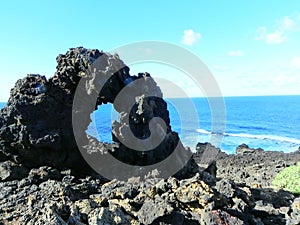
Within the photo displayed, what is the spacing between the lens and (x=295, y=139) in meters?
55.7

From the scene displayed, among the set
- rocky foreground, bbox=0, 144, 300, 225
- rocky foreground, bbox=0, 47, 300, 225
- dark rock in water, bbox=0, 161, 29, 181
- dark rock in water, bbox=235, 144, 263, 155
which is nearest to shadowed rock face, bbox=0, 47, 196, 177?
rocky foreground, bbox=0, 47, 300, 225

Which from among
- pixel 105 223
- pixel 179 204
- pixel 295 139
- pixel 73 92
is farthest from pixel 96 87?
pixel 295 139

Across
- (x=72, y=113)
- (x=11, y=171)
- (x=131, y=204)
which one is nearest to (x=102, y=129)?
(x=72, y=113)

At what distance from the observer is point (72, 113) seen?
11.3 meters

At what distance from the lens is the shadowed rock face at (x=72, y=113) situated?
10812 mm

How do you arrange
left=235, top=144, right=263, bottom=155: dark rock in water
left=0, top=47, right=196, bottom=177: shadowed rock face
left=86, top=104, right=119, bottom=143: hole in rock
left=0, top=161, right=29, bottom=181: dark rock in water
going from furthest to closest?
left=235, top=144, right=263, bottom=155: dark rock in water → left=86, top=104, right=119, bottom=143: hole in rock → left=0, top=47, right=196, bottom=177: shadowed rock face → left=0, top=161, right=29, bottom=181: dark rock in water

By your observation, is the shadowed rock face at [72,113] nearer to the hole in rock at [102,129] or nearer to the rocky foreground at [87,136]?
the rocky foreground at [87,136]

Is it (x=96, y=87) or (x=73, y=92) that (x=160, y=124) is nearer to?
(x=96, y=87)

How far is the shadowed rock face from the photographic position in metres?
10.8

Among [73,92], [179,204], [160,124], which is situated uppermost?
[73,92]

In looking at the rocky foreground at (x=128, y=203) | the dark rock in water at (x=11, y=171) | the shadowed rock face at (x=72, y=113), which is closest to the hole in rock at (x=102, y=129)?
the shadowed rock face at (x=72, y=113)

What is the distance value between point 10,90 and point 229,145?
145 ft

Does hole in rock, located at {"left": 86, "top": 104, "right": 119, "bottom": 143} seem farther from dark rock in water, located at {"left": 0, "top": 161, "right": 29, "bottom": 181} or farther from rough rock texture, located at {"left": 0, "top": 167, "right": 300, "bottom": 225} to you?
rough rock texture, located at {"left": 0, "top": 167, "right": 300, "bottom": 225}

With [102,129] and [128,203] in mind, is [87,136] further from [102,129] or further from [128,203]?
[102,129]
